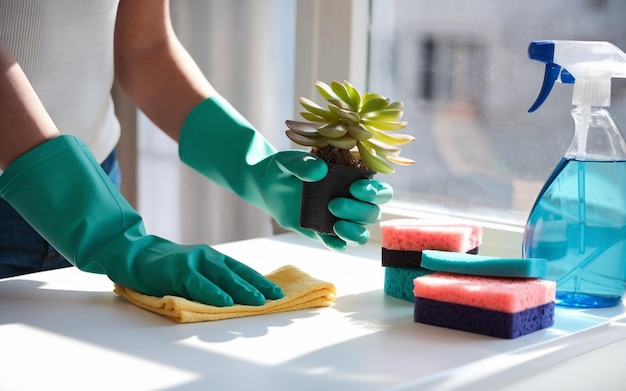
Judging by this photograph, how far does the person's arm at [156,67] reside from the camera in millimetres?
1181

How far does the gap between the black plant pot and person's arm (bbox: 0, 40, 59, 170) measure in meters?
0.29

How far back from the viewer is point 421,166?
146 centimetres

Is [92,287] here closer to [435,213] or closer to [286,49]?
[435,213]

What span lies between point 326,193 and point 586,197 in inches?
10.8

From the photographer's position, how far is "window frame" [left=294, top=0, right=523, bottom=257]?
1484mm

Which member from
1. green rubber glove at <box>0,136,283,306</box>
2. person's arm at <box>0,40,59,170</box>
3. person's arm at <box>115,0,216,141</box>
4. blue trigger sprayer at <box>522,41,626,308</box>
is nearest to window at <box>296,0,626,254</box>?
blue trigger sprayer at <box>522,41,626,308</box>

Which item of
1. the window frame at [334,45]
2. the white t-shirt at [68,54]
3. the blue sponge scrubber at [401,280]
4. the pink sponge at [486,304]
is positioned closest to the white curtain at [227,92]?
the window frame at [334,45]

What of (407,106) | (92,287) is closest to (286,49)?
(407,106)

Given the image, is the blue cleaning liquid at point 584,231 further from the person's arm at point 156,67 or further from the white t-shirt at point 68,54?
the white t-shirt at point 68,54

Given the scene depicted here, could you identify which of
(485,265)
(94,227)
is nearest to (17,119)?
(94,227)

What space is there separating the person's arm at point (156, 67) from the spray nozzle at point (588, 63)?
471 millimetres

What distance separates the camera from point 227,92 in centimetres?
171

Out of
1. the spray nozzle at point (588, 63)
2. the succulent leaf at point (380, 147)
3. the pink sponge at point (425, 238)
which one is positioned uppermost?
the spray nozzle at point (588, 63)

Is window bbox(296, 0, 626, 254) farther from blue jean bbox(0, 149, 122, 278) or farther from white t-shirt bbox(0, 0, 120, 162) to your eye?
blue jean bbox(0, 149, 122, 278)
